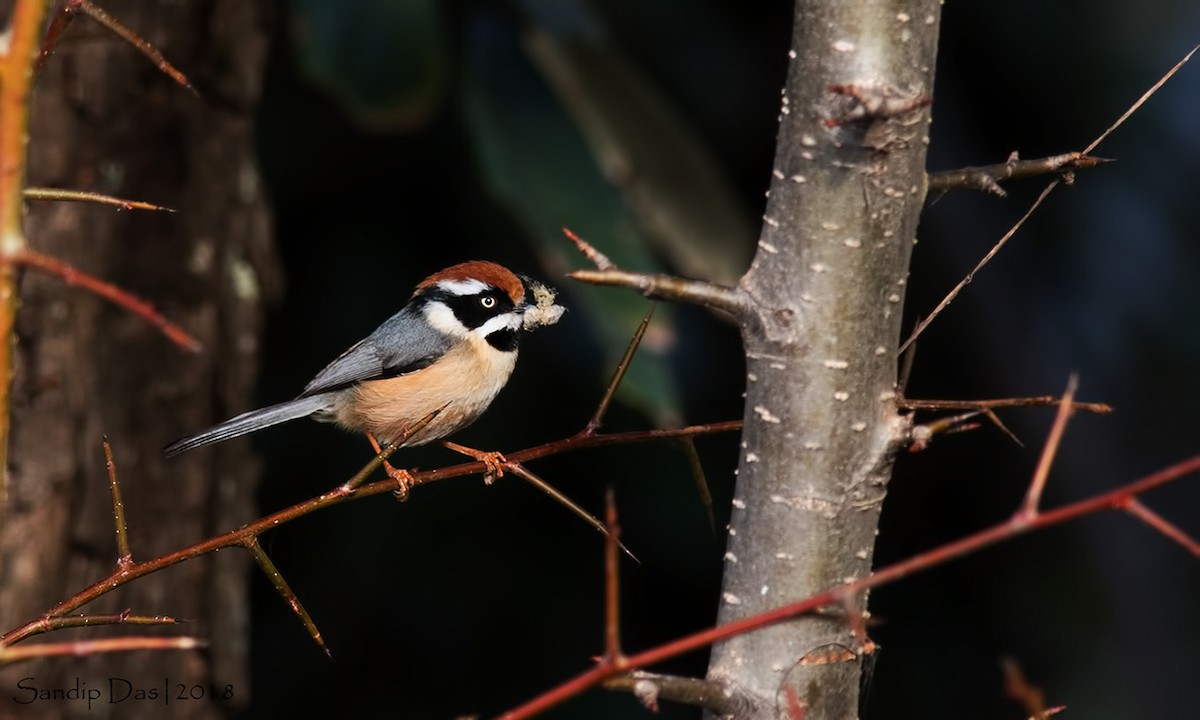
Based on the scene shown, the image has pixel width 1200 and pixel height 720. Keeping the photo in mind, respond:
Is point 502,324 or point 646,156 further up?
point 646,156

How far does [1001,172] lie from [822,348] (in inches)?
13.7

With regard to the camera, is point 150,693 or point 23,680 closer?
point 23,680

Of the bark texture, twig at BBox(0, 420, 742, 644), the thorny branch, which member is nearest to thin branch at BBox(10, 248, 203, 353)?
the thorny branch

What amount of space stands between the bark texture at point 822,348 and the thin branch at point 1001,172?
0.15 feet

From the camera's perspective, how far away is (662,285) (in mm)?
1630

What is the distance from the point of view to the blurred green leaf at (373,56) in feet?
12.1

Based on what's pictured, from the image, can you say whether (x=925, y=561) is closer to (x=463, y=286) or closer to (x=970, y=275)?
(x=970, y=275)

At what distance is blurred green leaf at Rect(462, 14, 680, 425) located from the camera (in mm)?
3549

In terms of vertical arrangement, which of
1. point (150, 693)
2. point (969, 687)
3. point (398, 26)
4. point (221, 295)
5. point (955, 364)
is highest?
point (398, 26)

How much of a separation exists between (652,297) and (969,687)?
11.9 feet

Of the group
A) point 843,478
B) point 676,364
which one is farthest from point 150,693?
point 843,478

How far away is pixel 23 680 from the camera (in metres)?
3.31

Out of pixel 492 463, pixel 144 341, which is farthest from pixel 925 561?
pixel 144 341

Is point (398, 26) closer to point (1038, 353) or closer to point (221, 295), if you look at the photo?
point (221, 295)
